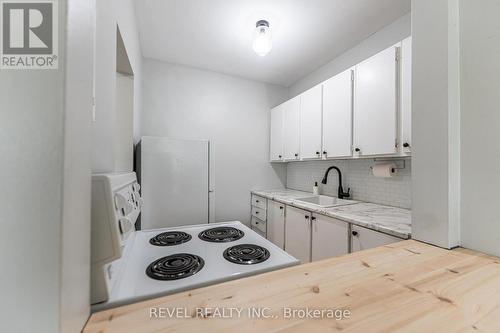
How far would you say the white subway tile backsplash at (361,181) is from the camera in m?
1.80

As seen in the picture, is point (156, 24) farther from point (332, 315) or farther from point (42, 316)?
point (332, 315)

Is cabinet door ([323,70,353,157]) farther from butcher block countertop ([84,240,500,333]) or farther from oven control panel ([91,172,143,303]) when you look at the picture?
oven control panel ([91,172,143,303])

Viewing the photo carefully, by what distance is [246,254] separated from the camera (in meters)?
0.96

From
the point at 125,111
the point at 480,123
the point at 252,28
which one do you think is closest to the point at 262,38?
the point at 252,28

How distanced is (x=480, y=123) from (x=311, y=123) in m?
1.62

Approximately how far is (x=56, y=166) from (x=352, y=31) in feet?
8.29

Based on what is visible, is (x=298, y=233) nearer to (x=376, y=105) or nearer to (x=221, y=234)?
(x=221, y=234)

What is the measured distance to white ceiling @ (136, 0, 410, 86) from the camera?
1700mm

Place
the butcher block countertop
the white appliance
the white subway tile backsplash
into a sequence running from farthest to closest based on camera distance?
the white subway tile backsplash, the white appliance, the butcher block countertop

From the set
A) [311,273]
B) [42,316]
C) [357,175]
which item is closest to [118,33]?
[42,316]

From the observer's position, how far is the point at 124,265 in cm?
85

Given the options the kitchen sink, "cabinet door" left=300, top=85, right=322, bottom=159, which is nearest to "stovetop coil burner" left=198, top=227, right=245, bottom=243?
the kitchen sink

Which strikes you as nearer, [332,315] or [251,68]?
[332,315]

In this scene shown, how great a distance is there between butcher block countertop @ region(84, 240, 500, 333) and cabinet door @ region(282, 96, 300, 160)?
2.03 m
